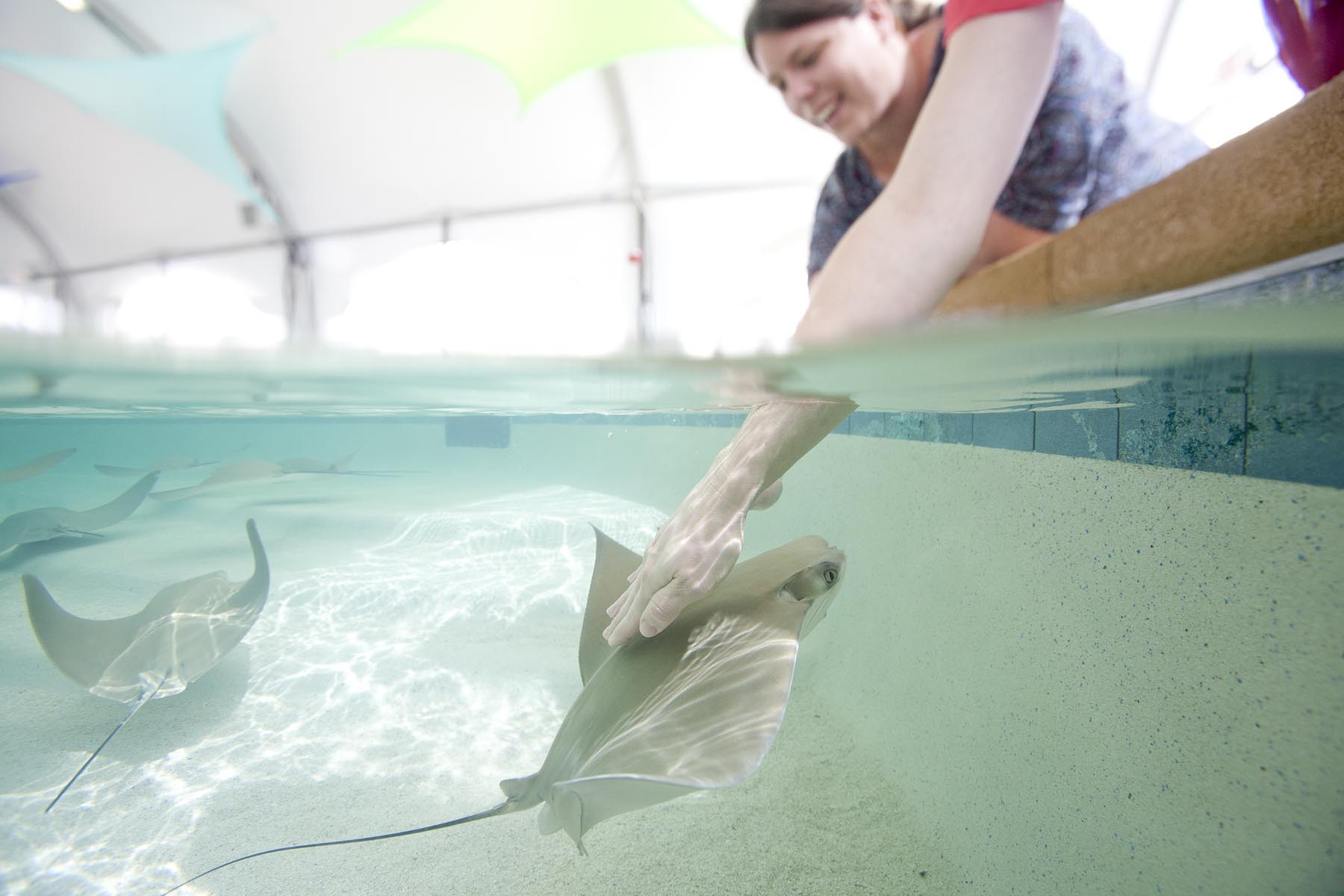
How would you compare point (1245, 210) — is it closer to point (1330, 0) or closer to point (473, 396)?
point (1330, 0)

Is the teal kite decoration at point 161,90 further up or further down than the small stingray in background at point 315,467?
further up

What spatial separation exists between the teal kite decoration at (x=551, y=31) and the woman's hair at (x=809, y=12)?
21.6ft

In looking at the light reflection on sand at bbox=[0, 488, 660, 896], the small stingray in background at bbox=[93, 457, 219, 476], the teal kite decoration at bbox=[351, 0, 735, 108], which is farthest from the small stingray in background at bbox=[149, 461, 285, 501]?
the teal kite decoration at bbox=[351, 0, 735, 108]

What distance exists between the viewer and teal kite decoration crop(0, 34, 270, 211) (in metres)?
8.21

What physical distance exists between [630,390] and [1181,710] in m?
2.02

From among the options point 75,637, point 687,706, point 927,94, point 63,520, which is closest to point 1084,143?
point 927,94

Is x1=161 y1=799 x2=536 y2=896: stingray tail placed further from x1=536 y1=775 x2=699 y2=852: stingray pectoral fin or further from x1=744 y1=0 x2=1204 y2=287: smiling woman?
x1=744 y1=0 x2=1204 y2=287: smiling woman

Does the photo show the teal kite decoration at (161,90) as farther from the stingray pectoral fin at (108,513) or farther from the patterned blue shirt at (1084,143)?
the patterned blue shirt at (1084,143)

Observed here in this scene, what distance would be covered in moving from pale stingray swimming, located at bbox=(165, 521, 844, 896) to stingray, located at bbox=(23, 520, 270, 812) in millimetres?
1540

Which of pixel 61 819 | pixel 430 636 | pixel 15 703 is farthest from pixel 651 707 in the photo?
pixel 15 703

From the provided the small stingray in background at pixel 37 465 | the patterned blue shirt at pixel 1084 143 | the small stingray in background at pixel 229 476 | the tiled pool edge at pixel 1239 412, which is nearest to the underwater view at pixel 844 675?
the tiled pool edge at pixel 1239 412

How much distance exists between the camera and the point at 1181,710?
1.30 metres

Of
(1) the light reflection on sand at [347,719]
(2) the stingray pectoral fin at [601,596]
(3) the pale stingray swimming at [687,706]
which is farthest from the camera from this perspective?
(1) the light reflection on sand at [347,719]

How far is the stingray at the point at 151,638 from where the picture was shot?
316 cm
